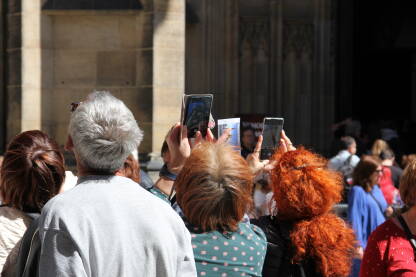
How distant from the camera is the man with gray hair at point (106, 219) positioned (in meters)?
2.55

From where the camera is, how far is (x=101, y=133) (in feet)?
8.99

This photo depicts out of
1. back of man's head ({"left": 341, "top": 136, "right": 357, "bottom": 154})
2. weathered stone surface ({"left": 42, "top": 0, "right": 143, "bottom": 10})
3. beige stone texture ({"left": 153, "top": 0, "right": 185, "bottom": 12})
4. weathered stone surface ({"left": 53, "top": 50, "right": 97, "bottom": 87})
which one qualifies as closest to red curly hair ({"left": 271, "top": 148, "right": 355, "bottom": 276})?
beige stone texture ({"left": 153, "top": 0, "right": 185, "bottom": 12})

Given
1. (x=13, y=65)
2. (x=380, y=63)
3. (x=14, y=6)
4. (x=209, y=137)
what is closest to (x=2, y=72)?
(x=13, y=65)

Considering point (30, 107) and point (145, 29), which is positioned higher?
point (145, 29)

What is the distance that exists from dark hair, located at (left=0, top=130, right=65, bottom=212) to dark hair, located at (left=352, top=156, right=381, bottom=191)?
14.2ft

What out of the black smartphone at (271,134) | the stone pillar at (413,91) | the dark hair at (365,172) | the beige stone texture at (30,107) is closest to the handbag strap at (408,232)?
Result: the black smartphone at (271,134)

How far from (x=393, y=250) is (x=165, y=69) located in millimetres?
4146

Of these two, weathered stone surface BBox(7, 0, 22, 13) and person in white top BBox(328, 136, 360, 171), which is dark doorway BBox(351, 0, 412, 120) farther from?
weathered stone surface BBox(7, 0, 22, 13)

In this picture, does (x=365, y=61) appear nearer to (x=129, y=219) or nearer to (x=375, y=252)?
(x=375, y=252)

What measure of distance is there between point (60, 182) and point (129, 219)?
94 centimetres

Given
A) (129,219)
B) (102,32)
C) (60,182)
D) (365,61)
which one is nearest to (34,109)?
(102,32)

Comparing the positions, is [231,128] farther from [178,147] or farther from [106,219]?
[106,219]

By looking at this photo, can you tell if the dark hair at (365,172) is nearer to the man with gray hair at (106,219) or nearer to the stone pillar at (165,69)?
the stone pillar at (165,69)

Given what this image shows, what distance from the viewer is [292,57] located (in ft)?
41.2
